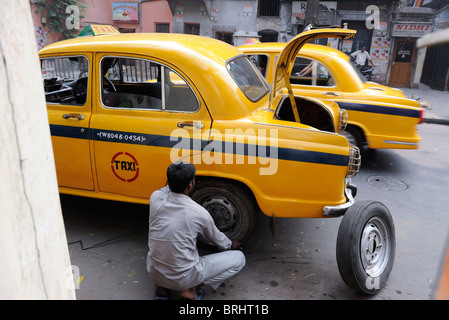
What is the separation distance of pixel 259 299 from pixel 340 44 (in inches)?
618

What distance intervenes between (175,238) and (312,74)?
4.28 metres

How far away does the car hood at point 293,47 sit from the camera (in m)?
3.18

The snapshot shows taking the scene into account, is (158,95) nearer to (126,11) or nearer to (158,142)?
(158,142)

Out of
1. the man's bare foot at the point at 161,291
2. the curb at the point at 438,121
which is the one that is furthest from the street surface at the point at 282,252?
the curb at the point at 438,121

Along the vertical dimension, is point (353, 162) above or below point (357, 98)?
below

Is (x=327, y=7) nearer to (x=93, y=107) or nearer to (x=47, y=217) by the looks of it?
(x=93, y=107)

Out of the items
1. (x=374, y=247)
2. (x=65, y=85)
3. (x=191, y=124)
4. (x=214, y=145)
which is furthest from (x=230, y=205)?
(x=65, y=85)

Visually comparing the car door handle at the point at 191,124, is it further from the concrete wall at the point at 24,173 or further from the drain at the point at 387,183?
the drain at the point at 387,183

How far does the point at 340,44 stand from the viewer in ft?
53.3

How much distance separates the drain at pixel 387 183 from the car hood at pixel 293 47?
2426 mm

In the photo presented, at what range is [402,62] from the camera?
16469 millimetres

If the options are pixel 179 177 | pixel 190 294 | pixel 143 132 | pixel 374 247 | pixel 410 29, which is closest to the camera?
pixel 179 177

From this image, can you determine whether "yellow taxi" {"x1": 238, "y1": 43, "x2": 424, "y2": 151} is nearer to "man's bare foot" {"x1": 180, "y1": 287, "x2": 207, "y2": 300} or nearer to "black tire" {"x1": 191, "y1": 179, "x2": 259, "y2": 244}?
"black tire" {"x1": 191, "y1": 179, "x2": 259, "y2": 244}

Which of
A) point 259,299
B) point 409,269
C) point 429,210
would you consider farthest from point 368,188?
point 259,299
